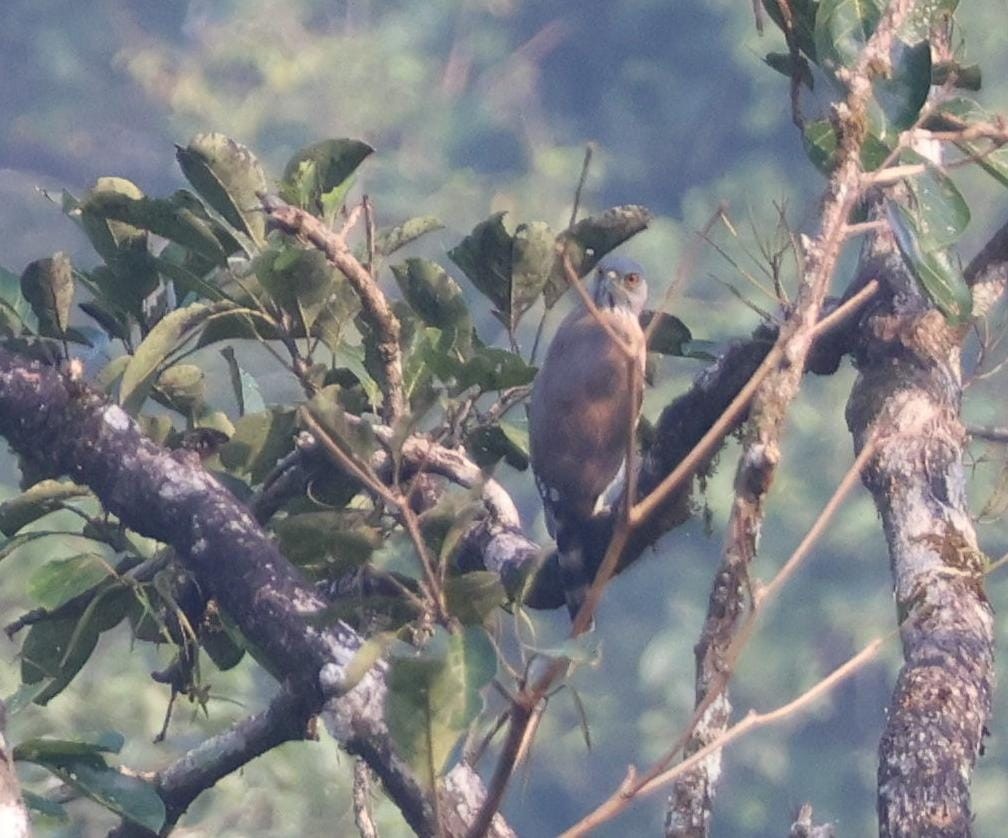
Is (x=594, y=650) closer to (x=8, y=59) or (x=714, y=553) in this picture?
(x=714, y=553)

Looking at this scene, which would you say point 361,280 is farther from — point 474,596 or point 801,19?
point 801,19

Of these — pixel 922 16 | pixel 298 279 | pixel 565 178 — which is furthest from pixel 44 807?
pixel 565 178

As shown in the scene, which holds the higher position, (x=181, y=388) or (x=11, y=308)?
(x=11, y=308)

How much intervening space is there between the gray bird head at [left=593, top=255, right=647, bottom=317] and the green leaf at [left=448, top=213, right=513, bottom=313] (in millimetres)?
1447

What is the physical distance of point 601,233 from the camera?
2082 millimetres

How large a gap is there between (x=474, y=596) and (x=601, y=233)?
74cm

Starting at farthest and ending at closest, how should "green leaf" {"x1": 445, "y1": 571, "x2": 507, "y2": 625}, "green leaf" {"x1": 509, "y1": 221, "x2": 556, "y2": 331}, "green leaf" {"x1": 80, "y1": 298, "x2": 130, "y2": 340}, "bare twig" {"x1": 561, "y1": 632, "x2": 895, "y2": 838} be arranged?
"green leaf" {"x1": 80, "y1": 298, "x2": 130, "y2": 340}, "green leaf" {"x1": 509, "y1": 221, "x2": 556, "y2": 331}, "green leaf" {"x1": 445, "y1": 571, "x2": 507, "y2": 625}, "bare twig" {"x1": 561, "y1": 632, "x2": 895, "y2": 838}

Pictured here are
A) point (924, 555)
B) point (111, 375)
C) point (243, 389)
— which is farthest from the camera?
point (243, 389)

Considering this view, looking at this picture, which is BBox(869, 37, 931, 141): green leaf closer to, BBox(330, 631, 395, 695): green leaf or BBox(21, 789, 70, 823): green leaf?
BBox(330, 631, 395, 695): green leaf

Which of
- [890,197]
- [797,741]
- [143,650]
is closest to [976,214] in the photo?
[797,741]

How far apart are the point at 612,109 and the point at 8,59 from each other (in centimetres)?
344

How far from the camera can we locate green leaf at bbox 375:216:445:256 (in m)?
2.24

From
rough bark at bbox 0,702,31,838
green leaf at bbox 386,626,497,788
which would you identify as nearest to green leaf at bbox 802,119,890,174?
green leaf at bbox 386,626,497,788

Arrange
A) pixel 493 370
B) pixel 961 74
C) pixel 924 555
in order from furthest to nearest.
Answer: pixel 961 74, pixel 493 370, pixel 924 555
